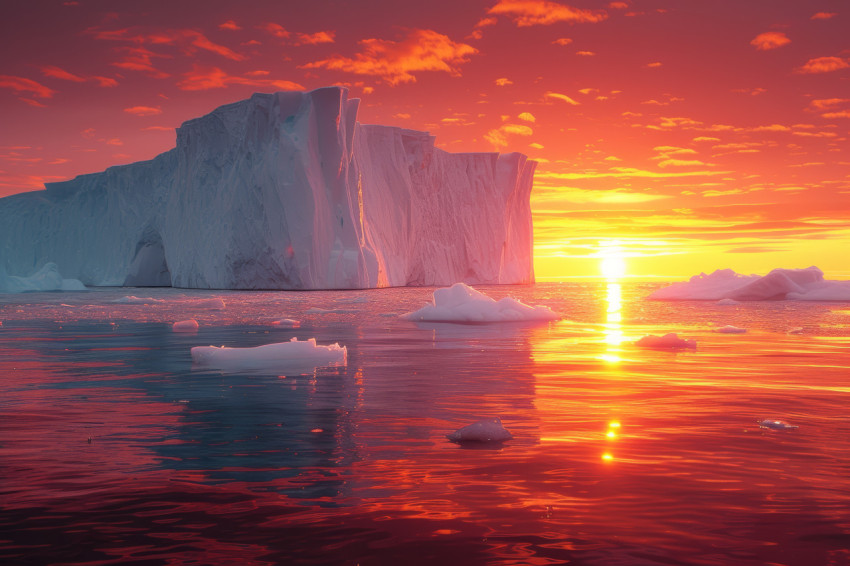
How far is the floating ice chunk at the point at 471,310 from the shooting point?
18.9 meters

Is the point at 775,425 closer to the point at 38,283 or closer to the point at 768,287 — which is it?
the point at 768,287

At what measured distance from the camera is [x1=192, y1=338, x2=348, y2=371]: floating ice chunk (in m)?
9.63

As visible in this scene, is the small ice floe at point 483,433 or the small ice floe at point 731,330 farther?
the small ice floe at point 731,330

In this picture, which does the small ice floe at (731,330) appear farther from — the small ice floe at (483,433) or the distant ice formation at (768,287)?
the distant ice formation at (768,287)

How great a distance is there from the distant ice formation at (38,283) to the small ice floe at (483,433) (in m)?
44.3

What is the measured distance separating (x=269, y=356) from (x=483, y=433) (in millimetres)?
5271

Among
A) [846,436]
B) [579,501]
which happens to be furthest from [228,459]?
[846,436]

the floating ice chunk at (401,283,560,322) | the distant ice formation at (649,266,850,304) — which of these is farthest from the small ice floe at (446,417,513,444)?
the distant ice formation at (649,266,850,304)

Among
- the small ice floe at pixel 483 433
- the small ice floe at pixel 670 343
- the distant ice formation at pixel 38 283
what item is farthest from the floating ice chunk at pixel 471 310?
the distant ice formation at pixel 38 283

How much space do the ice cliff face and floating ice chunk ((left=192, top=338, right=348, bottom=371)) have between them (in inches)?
1137

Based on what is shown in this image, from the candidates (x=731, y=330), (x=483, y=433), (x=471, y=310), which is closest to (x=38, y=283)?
(x=471, y=310)

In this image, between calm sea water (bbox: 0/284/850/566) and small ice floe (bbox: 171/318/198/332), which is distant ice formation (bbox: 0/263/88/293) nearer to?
small ice floe (bbox: 171/318/198/332)

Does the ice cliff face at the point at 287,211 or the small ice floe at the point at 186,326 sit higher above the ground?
the ice cliff face at the point at 287,211

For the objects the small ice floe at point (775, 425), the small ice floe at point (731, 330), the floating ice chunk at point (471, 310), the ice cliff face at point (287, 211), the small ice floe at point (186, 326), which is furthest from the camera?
the ice cliff face at point (287, 211)
